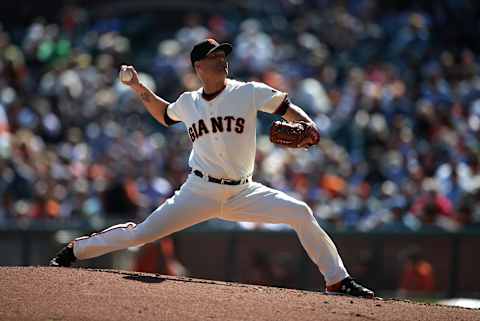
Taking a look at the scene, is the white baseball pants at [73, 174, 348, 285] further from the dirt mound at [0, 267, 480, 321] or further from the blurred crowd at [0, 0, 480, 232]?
the blurred crowd at [0, 0, 480, 232]

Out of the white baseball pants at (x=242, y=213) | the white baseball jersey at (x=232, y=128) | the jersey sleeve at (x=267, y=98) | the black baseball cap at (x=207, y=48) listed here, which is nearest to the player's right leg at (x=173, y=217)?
the white baseball pants at (x=242, y=213)

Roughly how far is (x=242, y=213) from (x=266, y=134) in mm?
7373

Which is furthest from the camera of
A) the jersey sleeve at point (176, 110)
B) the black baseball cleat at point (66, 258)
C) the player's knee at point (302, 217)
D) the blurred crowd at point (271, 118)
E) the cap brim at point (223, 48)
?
the blurred crowd at point (271, 118)

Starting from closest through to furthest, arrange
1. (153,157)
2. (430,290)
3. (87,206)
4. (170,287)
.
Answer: (170,287)
(430,290)
(87,206)
(153,157)

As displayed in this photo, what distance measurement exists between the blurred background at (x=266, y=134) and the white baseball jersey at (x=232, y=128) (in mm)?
4656

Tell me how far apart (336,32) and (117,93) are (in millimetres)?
3487

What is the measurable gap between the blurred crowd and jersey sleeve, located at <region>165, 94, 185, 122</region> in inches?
195

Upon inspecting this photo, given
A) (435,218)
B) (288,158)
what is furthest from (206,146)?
(288,158)

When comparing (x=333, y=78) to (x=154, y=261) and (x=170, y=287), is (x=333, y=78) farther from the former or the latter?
(x=170, y=287)

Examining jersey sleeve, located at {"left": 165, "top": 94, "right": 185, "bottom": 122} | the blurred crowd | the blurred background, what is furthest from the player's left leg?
the blurred crowd

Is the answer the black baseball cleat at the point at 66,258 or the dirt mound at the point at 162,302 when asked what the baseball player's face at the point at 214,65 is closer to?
the dirt mound at the point at 162,302

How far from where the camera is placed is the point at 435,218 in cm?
1229

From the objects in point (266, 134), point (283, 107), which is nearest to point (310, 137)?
point (283, 107)

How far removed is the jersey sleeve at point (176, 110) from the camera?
7305 millimetres
